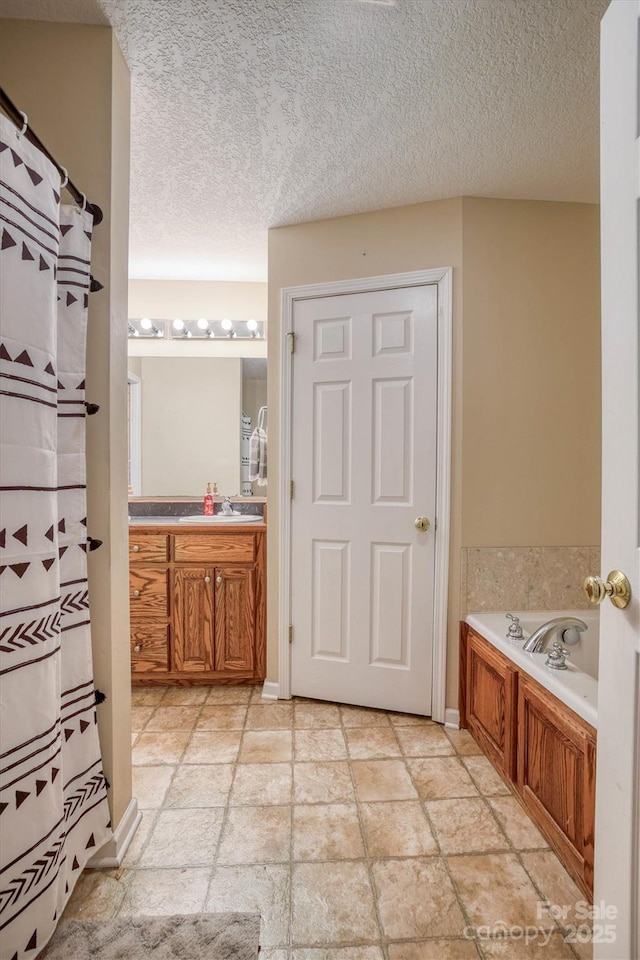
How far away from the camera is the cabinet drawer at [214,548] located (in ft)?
8.77

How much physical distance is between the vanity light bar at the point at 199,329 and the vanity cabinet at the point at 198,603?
4.40ft

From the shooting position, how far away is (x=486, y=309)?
224 centimetres

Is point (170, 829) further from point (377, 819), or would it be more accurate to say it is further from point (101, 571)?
point (101, 571)

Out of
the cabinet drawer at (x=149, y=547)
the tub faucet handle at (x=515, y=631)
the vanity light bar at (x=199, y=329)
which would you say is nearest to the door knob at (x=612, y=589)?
the tub faucet handle at (x=515, y=631)

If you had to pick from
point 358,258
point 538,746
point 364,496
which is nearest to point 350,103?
point 358,258

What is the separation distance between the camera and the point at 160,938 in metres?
1.21

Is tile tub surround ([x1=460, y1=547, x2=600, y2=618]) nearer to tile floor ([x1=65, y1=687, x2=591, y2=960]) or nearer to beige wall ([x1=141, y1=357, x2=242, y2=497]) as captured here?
tile floor ([x1=65, y1=687, x2=591, y2=960])

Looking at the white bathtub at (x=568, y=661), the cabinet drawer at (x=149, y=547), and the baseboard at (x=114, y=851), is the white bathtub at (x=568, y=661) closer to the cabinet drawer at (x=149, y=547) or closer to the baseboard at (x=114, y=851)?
the baseboard at (x=114, y=851)

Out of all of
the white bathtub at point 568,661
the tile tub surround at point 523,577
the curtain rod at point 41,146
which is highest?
the curtain rod at point 41,146

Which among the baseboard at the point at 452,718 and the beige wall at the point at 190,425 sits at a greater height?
the beige wall at the point at 190,425

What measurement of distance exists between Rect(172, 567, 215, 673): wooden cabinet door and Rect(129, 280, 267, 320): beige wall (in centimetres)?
172

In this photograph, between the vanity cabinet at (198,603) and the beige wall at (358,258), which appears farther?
the vanity cabinet at (198,603)

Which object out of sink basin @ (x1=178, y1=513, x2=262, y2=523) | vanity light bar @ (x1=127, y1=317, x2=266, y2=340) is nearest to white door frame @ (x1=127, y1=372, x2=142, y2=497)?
vanity light bar @ (x1=127, y1=317, x2=266, y2=340)

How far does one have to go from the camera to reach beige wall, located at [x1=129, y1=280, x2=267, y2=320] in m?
3.28
